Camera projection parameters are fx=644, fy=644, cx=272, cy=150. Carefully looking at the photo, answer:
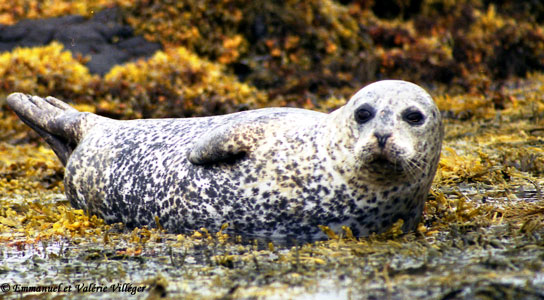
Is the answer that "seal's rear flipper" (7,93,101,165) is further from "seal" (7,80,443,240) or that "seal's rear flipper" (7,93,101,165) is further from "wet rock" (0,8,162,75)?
"wet rock" (0,8,162,75)

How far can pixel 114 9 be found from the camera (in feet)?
31.1

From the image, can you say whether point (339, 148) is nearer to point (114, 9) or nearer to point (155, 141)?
point (155, 141)

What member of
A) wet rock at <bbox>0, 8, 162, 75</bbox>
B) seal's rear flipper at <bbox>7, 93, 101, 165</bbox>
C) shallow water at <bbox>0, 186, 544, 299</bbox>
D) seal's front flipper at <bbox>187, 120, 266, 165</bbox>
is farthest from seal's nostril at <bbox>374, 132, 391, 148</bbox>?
wet rock at <bbox>0, 8, 162, 75</bbox>

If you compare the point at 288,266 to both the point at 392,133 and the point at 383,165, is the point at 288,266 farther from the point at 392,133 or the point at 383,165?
the point at 392,133

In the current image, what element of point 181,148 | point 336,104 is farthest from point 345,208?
point 336,104

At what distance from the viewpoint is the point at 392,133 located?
3.10m

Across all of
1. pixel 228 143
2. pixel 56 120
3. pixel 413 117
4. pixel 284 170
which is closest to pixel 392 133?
pixel 413 117

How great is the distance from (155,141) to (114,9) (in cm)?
590

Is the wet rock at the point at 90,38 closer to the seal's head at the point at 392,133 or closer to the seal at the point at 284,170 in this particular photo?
the seal at the point at 284,170

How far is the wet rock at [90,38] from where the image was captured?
28.9 feet

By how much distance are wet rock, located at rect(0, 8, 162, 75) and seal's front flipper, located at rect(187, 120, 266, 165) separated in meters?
5.36

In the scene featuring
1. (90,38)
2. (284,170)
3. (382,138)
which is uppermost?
(90,38)

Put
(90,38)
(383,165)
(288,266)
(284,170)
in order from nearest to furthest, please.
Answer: (288,266)
(383,165)
(284,170)
(90,38)

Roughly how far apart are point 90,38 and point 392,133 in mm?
6843
